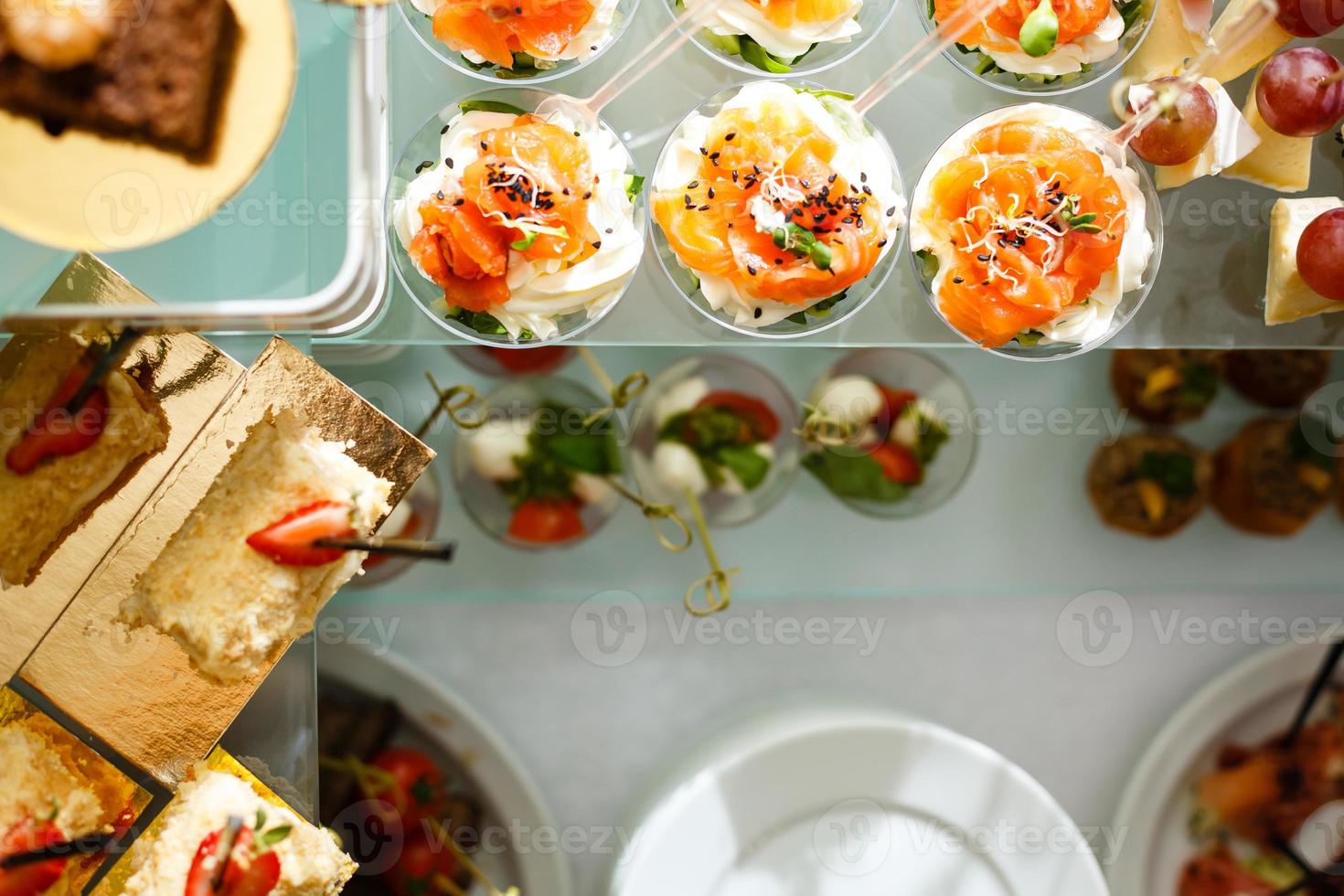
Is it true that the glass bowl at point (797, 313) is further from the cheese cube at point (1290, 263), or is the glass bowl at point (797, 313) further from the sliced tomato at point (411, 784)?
the sliced tomato at point (411, 784)

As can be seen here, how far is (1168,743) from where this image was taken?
166 centimetres

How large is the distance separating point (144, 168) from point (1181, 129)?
1.10 meters

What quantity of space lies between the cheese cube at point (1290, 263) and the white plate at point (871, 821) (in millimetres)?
693

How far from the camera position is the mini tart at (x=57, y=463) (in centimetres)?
108

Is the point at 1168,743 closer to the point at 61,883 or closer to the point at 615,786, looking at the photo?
the point at 615,786

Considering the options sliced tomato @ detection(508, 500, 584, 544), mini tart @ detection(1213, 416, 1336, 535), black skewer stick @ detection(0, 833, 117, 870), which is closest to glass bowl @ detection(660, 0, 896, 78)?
sliced tomato @ detection(508, 500, 584, 544)

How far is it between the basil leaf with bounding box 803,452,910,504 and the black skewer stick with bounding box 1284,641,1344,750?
686mm

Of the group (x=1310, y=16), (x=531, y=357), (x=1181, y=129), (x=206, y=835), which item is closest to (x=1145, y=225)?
(x=1181, y=129)

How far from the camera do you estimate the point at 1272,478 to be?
5.28ft

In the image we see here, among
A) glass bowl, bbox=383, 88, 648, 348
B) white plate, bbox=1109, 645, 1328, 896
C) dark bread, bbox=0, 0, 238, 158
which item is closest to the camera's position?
dark bread, bbox=0, 0, 238, 158

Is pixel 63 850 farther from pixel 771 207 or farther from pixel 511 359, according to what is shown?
pixel 771 207

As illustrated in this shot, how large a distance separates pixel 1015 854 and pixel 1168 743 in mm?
406

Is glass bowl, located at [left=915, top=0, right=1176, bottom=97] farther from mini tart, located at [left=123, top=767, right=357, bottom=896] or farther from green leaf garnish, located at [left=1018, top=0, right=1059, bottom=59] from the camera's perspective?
mini tart, located at [left=123, top=767, right=357, bottom=896]

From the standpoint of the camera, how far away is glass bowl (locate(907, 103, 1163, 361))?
1.20 m
